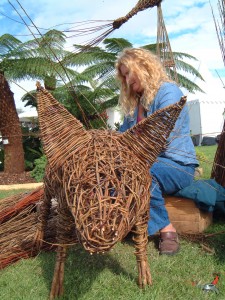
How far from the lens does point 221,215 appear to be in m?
3.66

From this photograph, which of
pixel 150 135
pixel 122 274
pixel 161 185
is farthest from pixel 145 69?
pixel 122 274

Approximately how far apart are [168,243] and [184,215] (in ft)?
1.38

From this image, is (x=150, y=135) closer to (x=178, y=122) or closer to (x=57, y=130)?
(x=57, y=130)

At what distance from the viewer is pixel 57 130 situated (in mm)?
2059

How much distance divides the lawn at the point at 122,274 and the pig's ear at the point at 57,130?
897 millimetres

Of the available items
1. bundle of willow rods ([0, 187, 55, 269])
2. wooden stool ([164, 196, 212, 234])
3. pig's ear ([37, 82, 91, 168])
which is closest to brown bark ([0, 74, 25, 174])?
bundle of willow rods ([0, 187, 55, 269])

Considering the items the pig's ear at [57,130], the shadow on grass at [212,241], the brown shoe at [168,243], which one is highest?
the pig's ear at [57,130]

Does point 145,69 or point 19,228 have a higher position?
point 145,69

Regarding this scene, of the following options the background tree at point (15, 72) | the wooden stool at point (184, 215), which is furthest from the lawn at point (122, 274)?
the background tree at point (15, 72)

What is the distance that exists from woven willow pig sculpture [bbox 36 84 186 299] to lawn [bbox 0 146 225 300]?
0.15 metres

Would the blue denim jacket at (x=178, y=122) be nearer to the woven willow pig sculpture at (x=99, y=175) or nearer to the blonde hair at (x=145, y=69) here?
the blonde hair at (x=145, y=69)

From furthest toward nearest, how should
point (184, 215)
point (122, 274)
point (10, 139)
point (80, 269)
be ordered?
1. point (10, 139)
2. point (184, 215)
3. point (80, 269)
4. point (122, 274)

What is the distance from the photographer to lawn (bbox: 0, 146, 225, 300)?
2.26m

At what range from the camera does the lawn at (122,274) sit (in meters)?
2.26
